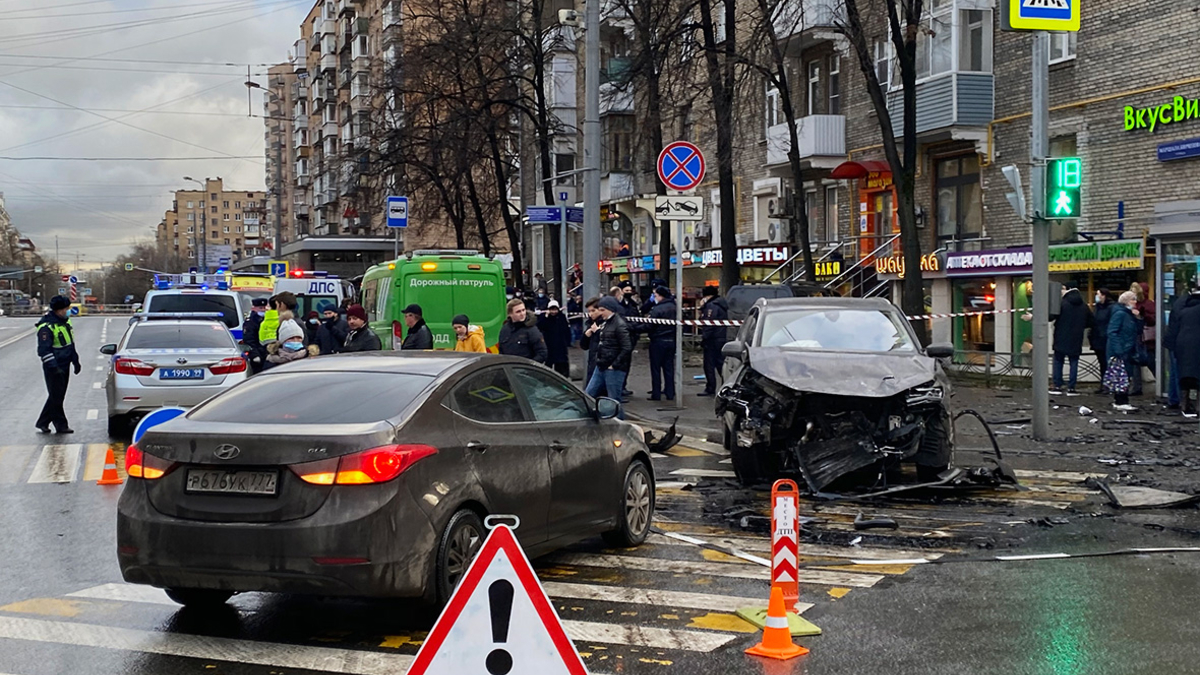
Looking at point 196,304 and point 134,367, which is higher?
point 196,304

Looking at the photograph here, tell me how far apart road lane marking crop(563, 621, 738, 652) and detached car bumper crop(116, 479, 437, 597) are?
0.90m

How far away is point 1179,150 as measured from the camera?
22625 mm

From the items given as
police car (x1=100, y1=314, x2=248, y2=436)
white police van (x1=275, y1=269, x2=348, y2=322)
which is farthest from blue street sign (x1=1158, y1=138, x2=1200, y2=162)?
white police van (x1=275, y1=269, x2=348, y2=322)

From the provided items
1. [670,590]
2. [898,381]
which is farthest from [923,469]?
[670,590]

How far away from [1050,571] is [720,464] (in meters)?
5.67

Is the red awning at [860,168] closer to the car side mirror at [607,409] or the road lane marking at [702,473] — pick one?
the road lane marking at [702,473]

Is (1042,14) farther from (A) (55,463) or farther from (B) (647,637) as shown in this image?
(A) (55,463)

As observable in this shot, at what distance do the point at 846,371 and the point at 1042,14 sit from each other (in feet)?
19.2

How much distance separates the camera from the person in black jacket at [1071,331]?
2012 cm

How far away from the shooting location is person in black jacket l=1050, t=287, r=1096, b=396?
20.1 m

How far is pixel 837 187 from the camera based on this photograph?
1379 inches

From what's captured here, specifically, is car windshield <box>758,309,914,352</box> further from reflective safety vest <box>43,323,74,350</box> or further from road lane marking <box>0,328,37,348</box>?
road lane marking <box>0,328,37,348</box>

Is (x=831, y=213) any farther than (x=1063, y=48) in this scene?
Yes

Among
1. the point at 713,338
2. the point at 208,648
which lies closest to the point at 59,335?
the point at 713,338
